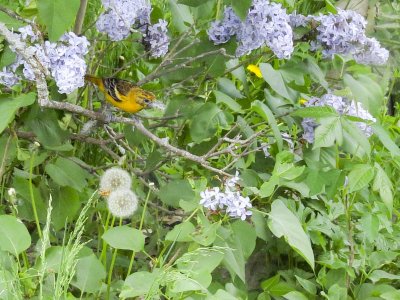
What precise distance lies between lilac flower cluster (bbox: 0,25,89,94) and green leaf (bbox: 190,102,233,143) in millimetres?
411

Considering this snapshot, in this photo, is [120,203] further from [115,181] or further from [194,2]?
[194,2]

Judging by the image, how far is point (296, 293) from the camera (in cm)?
207

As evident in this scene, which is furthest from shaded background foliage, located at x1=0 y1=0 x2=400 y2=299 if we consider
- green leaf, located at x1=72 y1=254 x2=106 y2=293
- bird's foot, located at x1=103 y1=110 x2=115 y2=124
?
bird's foot, located at x1=103 y1=110 x2=115 y2=124

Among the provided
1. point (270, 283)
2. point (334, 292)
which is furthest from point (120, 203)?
point (334, 292)

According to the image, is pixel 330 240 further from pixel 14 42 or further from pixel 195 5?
pixel 14 42

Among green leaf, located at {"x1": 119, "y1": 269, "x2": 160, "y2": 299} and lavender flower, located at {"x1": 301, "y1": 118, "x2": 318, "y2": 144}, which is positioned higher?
lavender flower, located at {"x1": 301, "y1": 118, "x2": 318, "y2": 144}

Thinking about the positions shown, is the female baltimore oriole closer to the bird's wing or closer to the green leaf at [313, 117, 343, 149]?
the bird's wing

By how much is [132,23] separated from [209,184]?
50 cm

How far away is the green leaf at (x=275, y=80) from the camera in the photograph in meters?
1.97

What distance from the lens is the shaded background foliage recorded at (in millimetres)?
1699

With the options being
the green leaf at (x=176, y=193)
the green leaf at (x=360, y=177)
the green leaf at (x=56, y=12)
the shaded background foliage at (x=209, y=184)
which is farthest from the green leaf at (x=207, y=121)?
the green leaf at (x=56, y=12)

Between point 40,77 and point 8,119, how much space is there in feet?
0.39

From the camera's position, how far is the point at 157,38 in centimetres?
199

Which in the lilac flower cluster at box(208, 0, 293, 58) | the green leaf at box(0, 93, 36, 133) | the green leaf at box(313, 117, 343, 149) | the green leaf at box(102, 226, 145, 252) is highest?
the lilac flower cluster at box(208, 0, 293, 58)
